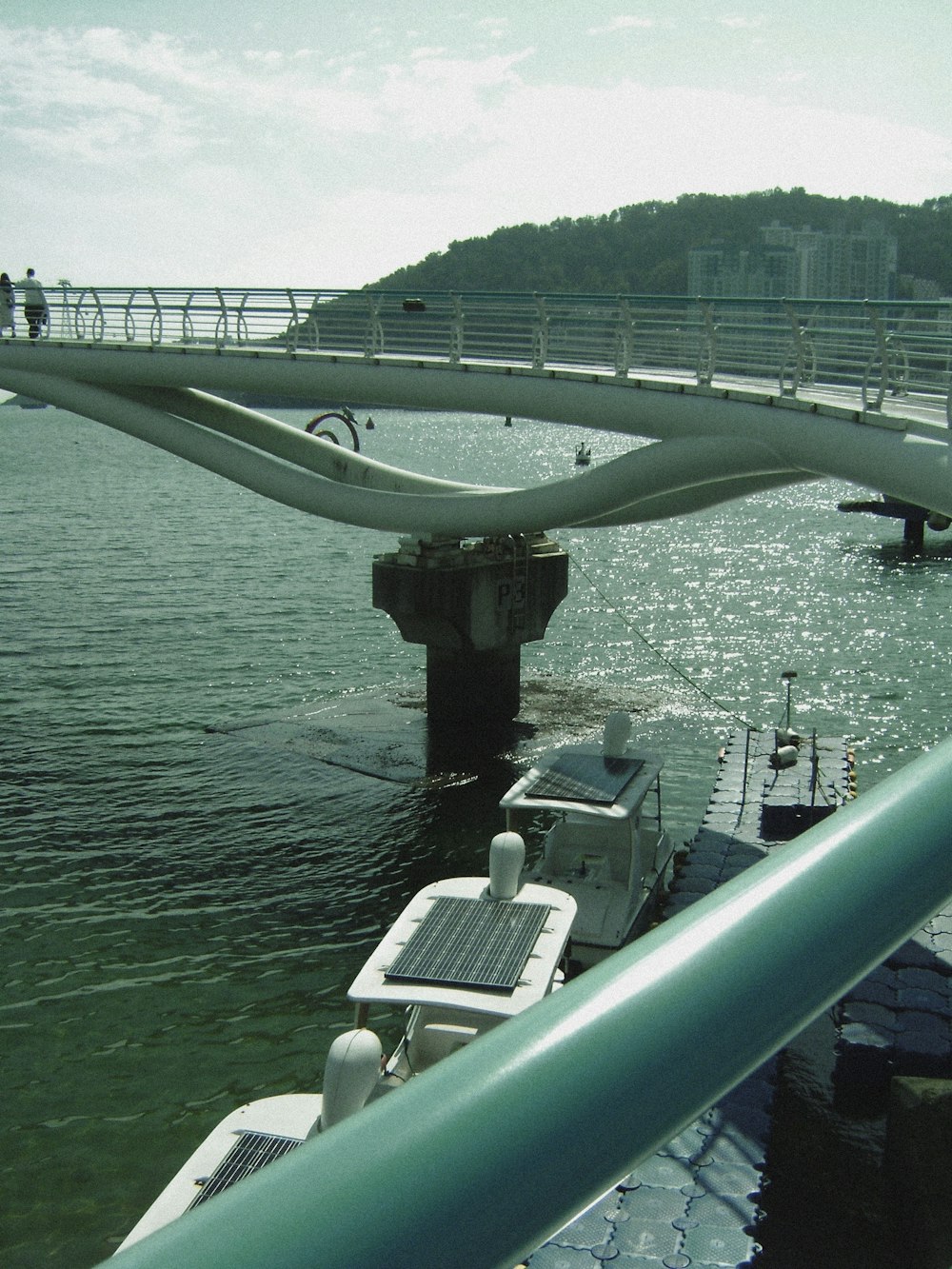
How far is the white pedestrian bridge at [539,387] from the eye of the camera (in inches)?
650

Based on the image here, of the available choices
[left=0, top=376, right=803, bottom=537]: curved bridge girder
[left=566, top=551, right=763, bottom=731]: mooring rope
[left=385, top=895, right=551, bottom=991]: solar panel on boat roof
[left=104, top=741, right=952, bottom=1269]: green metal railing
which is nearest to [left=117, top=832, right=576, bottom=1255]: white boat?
[left=385, top=895, right=551, bottom=991]: solar panel on boat roof

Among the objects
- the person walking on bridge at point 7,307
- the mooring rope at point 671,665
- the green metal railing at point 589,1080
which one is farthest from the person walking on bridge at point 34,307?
the green metal railing at point 589,1080

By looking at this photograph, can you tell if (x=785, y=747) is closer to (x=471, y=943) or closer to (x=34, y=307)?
(x=471, y=943)

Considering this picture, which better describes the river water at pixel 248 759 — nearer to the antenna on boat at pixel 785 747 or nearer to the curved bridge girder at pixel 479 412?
the antenna on boat at pixel 785 747

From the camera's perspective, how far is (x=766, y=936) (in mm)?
773

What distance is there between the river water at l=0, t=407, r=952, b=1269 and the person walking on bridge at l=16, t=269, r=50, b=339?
8.04m

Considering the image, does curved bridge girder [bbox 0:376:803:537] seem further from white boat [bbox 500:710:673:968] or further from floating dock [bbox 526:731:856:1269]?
floating dock [bbox 526:731:856:1269]

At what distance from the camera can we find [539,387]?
20.5 metres

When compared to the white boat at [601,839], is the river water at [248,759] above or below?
below

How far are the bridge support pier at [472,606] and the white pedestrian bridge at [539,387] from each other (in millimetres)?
2717

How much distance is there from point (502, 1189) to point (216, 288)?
956 inches

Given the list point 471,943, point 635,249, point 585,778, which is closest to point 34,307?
point 585,778

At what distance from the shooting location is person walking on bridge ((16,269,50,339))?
26734 millimetres

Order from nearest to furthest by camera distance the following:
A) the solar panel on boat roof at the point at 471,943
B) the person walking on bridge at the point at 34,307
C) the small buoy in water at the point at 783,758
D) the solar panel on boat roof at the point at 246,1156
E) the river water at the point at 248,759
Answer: the solar panel on boat roof at the point at 246,1156, the solar panel on boat roof at the point at 471,943, the river water at the point at 248,759, the small buoy in water at the point at 783,758, the person walking on bridge at the point at 34,307
